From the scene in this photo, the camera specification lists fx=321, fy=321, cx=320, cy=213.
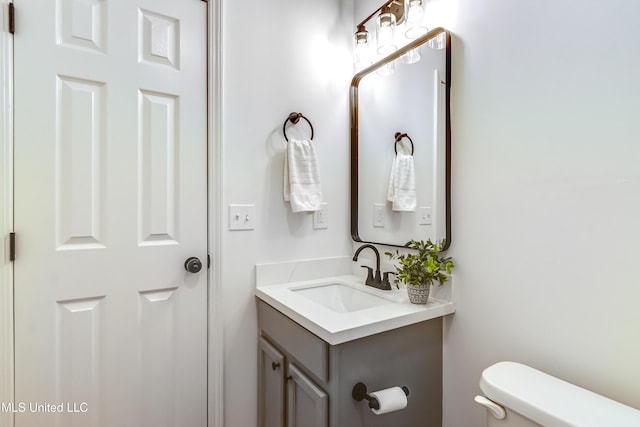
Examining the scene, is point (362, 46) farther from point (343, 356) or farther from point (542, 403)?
point (542, 403)

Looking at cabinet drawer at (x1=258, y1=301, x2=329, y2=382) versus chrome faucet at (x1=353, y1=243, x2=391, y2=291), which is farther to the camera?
chrome faucet at (x1=353, y1=243, x2=391, y2=291)

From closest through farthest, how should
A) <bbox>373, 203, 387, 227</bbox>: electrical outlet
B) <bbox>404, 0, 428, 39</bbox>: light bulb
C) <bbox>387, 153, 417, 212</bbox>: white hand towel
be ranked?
1. <bbox>404, 0, 428, 39</bbox>: light bulb
2. <bbox>387, 153, 417, 212</bbox>: white hand towel
3. <bbox>373, 203, 387, 227</bbox>: electrical outlet

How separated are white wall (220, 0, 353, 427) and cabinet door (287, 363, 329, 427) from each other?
1.13ft

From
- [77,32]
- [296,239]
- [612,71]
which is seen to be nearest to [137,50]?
[77,32]

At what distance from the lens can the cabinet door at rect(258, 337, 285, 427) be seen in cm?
129

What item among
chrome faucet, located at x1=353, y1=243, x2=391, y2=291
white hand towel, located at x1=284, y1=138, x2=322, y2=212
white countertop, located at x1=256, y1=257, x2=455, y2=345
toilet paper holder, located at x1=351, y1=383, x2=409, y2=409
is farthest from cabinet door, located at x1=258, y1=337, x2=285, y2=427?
white hand towel, located at x1=284, y1=138, x2=322, y2=212

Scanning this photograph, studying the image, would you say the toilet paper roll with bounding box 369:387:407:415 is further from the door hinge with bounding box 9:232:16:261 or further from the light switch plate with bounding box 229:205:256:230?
the door hinge with bounding box 9:232:16:261

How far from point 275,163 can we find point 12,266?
1032 millimetres

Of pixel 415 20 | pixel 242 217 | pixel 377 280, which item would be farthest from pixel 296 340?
pixel 415 20

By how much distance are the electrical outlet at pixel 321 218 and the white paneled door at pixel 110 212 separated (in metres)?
0.54

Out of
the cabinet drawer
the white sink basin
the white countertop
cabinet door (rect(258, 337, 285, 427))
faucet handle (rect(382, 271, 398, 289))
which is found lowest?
cabinet door (rect(258, 337, 285, 427))

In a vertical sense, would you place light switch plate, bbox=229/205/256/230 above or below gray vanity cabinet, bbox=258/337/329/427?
above

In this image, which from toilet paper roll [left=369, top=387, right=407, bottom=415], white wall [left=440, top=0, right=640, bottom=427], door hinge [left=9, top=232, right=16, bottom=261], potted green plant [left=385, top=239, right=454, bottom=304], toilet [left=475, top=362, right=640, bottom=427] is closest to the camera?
toilet [left=475, top=362, right=640, bottom=427]

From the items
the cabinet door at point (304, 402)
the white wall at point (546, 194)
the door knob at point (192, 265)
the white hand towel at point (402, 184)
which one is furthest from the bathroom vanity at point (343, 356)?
the white hand towel at point (402, 184)
